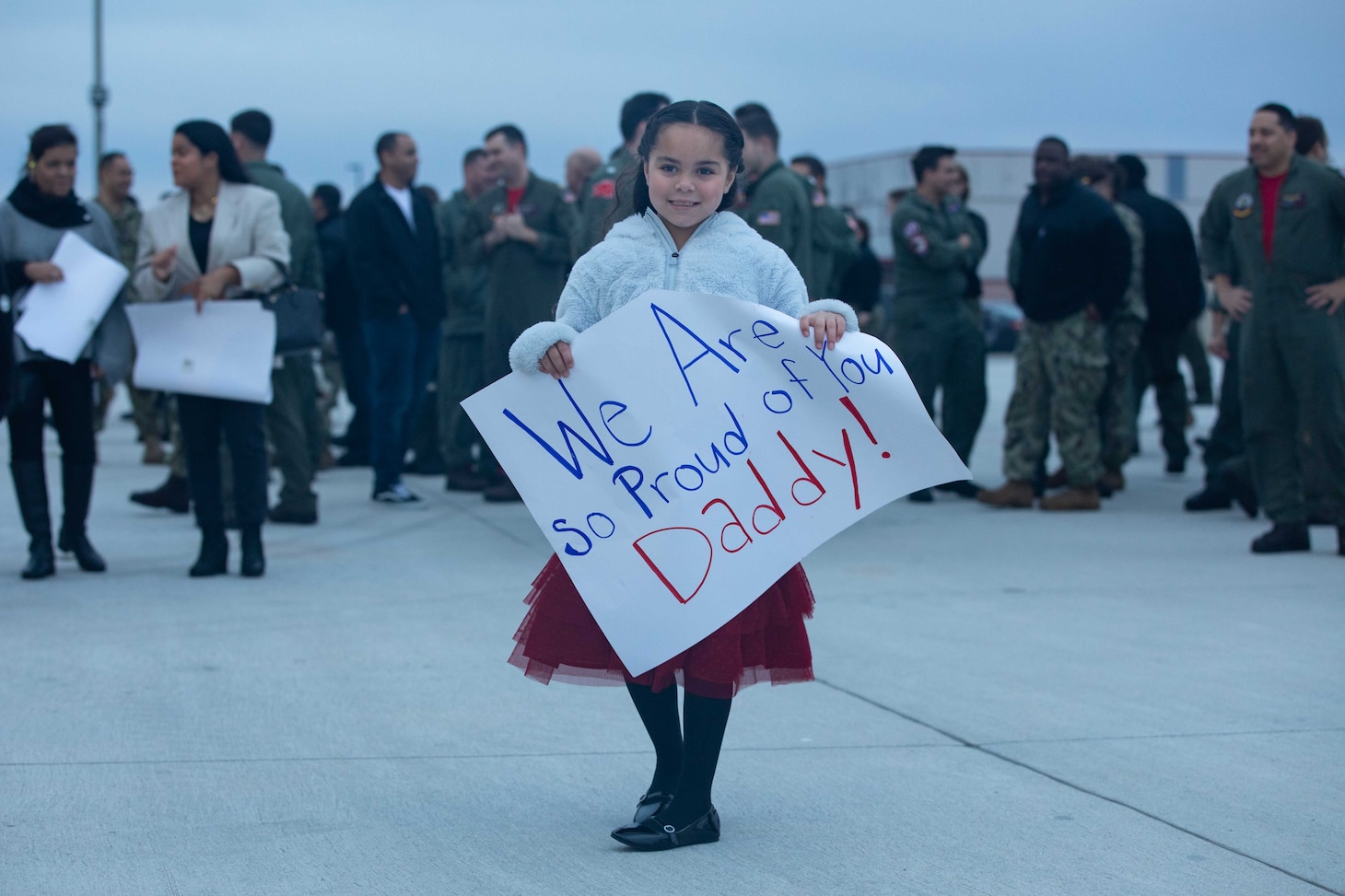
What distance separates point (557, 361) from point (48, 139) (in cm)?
406

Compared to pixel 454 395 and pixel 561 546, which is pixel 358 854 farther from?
A: pixel 454 395

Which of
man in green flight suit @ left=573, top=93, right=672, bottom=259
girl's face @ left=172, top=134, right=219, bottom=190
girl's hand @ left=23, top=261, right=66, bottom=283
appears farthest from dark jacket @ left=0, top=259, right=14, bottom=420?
man in green flight suit @ left=573, top=93, right=672, bottom=259

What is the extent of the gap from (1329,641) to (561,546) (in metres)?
3.13

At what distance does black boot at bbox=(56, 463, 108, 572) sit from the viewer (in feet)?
21.1

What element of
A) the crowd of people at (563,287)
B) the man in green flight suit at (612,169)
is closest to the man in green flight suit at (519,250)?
the crowd of people at (563,287)

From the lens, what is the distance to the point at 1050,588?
6.12 meters

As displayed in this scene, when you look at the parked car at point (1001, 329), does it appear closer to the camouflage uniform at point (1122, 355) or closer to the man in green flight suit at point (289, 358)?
the camouflage uniform at point (1122, 355)

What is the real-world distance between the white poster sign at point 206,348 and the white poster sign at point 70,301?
18 centimetres

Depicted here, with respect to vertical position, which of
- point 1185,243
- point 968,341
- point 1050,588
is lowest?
point 1050,588

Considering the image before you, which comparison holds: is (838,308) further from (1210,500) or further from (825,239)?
(1210,500)

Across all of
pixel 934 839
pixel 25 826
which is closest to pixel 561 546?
pixel 934 839

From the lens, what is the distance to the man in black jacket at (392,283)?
8688 mm

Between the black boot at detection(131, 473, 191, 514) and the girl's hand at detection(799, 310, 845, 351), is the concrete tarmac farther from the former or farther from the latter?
the black boot at detection(131, 473, 191, 514)

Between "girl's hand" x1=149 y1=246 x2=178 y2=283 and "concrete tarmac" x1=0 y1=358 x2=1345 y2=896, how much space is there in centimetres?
128
